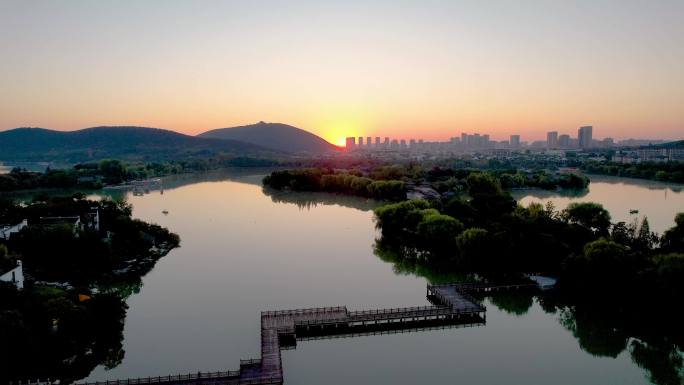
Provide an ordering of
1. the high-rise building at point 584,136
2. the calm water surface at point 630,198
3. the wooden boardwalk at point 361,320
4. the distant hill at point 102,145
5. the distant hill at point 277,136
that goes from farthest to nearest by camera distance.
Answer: the distant hill at point 277,136
the high-rise building at point 584,136
the distant hill at point 102,145
the calm water surface at point 630,198
the wooden boardwalk at point 361,320

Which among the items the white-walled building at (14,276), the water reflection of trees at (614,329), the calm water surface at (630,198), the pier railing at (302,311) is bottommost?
the water reflection of trees at (614,329)

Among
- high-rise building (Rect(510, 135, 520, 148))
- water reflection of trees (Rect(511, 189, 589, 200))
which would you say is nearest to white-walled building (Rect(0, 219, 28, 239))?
water reflection of trees (Rect(511, 189, 589, 200))

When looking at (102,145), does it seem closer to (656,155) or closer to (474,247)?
(656,155)

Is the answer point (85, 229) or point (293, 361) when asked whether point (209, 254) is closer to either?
point (85, 229)

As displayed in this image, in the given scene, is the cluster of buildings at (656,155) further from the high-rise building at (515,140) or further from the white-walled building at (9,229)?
the high-rise building at (515,140)

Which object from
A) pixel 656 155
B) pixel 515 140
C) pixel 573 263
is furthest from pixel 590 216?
pixel 515 140

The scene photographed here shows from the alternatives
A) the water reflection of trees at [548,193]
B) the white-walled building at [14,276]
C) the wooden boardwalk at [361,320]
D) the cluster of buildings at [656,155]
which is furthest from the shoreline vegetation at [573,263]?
the cluster of buildings at [656,155]
